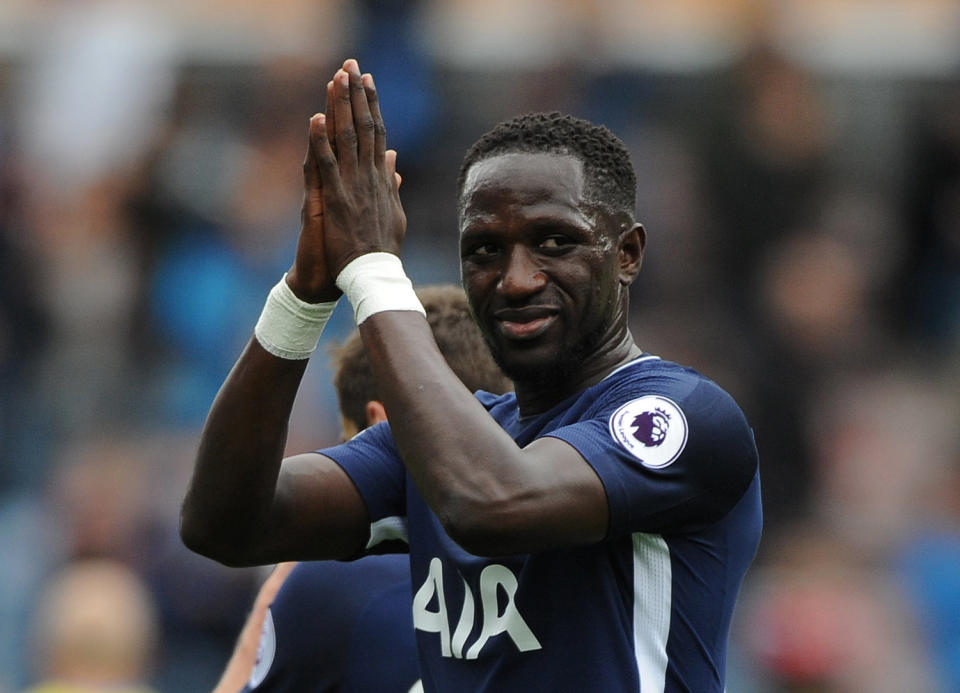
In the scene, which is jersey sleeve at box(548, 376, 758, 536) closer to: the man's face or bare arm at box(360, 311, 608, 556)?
bare arm at box(360, 311, 608, 556)

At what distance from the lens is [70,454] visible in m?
9.59

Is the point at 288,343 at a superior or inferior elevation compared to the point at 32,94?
inferior

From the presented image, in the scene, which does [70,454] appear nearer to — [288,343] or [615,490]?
[288,343]

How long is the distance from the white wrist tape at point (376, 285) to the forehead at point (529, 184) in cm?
24

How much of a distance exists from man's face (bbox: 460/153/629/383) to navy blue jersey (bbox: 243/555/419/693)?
0.89 metres

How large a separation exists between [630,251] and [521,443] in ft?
1.62

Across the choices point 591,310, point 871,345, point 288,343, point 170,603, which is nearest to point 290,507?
point 288,343

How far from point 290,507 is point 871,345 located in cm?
680

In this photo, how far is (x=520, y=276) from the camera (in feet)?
11.0

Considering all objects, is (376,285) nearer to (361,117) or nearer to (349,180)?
(349,180)

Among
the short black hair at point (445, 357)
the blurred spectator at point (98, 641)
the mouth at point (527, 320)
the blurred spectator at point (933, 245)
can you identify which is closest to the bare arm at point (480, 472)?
the mouth at point (527, 320)

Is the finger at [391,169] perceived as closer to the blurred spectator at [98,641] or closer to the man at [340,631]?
the man at [340,631]

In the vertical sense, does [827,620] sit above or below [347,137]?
below

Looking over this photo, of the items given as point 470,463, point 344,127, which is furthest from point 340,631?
point 344,127
